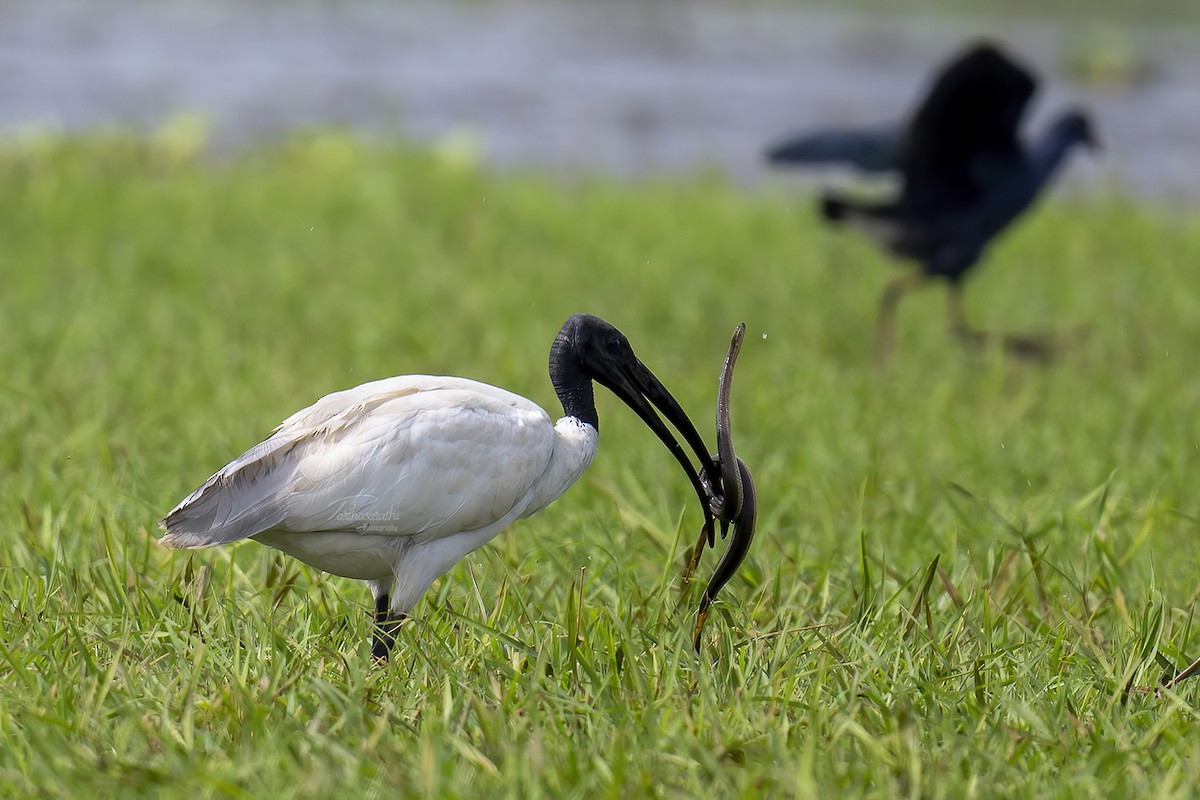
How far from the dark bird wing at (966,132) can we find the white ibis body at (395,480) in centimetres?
437

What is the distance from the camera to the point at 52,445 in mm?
4414

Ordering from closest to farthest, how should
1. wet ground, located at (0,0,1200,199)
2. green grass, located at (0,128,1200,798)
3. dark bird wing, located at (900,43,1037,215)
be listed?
green grass, located at (0,128,1200,798), dark bird wing, located at (900,43,1037,215), wet ground, located at (0,0,1200,199)

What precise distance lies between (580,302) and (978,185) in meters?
1.88

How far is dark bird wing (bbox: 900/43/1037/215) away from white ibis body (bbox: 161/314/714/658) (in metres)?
4.37

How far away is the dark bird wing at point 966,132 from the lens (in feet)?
22.6

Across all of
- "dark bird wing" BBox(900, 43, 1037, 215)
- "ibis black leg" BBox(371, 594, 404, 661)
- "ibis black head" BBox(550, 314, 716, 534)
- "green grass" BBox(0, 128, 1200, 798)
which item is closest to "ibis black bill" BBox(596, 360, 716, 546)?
"ibis black head" BBox(550, 314, 716, 534)

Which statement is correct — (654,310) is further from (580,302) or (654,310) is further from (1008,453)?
(1008,453)

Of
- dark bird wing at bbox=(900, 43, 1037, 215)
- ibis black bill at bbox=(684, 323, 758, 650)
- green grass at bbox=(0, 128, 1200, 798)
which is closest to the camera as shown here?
green grass at bbox=(0, 128, 1200, 798)

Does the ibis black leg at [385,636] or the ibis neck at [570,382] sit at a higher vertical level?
the ibis neck at [570,382]

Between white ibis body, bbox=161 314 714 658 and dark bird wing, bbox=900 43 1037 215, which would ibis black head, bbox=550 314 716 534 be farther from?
dark bird wing, bbox=900 43 1037 215

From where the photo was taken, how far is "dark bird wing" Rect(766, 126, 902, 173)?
7.31 metres

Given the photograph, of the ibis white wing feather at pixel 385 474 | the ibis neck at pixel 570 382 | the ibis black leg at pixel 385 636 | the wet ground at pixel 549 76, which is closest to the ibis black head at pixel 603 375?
the ibis neck at pixel 570 382

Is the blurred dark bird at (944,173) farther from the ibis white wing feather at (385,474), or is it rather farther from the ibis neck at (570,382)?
the ibis white wing feather at (385,474)

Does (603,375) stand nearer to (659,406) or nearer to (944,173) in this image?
(659,406)
